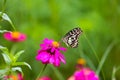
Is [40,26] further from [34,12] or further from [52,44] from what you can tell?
[52,44]

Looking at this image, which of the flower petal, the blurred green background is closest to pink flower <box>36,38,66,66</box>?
the flower petal

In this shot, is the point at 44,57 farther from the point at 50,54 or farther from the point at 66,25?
the point at 66,25

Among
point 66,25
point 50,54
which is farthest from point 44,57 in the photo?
point 66,25

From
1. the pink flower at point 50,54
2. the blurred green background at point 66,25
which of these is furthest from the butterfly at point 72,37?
the blurred green background at point 66,25

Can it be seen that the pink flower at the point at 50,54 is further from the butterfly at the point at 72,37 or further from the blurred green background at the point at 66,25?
the blurred green background at the point at 66,25

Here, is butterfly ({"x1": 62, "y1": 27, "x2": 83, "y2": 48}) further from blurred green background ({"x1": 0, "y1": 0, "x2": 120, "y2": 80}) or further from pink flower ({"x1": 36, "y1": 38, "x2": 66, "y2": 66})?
blurred green background ({"x1": 0, "y1": 0, "x2": 120, "y2": 80})

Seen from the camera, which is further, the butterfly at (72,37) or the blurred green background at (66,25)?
the blurred green background at (66,25)

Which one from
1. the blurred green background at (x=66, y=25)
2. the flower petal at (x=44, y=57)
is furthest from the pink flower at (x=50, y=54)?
the blurred green background at (x=66, y=25)

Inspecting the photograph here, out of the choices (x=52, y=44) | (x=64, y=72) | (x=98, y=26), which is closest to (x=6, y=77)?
(x=52, y=44)
